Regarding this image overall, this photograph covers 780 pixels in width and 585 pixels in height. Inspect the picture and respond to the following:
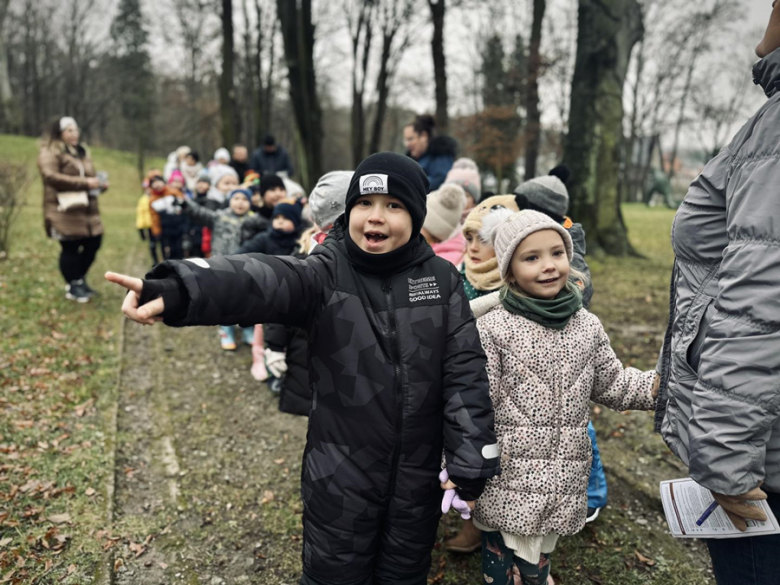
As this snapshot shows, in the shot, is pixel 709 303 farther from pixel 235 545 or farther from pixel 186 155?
pixel 186 155

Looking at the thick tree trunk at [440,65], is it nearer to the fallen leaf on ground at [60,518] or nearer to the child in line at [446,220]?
the child in line at [446,220]

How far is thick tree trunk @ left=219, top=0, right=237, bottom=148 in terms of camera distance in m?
14.9

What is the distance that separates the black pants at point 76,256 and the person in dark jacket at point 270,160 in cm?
350

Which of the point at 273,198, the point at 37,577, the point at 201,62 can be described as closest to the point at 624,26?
the point at 273,198

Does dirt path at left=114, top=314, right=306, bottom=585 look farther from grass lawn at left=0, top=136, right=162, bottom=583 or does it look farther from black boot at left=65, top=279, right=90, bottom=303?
black boot at left=65, top=279, right=90, bottom=303

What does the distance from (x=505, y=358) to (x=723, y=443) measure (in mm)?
874

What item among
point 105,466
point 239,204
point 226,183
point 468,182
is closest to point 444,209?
point 468,182

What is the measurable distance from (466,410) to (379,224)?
714 millimetres

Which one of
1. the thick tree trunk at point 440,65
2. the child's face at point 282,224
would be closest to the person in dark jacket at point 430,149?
the child's face at point 282,224

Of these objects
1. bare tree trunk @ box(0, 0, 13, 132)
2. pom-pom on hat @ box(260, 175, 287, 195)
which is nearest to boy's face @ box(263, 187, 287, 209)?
pom-pom on hat @ box(260, 175, 287, 195)

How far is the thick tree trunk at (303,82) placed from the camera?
11734mm

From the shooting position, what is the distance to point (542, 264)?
84.3 inches

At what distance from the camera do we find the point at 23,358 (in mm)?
5184

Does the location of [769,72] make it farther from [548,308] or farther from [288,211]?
[288,211]
